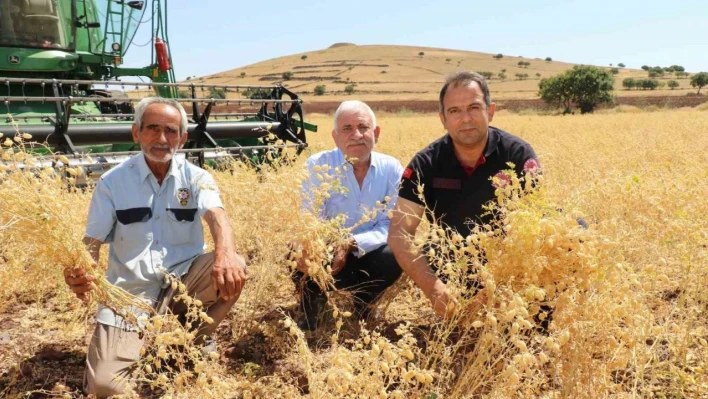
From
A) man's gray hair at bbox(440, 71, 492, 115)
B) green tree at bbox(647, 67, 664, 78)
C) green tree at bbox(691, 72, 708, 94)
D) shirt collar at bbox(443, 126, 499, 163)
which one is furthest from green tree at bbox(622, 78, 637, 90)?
man's gray hair at bbox(440, 71, 492, 115)

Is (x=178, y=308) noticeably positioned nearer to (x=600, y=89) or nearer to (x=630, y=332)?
(x=630, y=332)

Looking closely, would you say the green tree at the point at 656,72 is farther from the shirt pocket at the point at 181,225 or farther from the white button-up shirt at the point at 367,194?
the shirt pocket at the point at 181,225

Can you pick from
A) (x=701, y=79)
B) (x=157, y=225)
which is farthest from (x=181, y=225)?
(x=701, y=79)

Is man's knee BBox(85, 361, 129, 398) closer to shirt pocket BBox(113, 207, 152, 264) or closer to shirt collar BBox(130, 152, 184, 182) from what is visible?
shirt pocket BBox(113, 207, 152, 264)

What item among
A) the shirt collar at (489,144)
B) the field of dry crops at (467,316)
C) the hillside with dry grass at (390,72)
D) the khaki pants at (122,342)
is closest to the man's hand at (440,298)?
the field of dry crops at (467,316)

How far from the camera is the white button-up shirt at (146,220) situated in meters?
2.86

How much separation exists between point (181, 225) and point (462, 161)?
167cm

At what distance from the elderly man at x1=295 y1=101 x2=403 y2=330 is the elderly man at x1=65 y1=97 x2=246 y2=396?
636 mm

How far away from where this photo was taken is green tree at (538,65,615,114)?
43.4 metres

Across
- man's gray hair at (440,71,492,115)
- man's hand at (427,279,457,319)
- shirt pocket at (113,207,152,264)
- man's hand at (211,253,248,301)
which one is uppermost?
man's gray hair at (440,71,492,115)

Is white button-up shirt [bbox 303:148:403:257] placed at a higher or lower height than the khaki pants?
higher

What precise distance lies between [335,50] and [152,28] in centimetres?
10702

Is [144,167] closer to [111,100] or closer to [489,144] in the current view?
[489,144]

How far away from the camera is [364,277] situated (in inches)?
138
